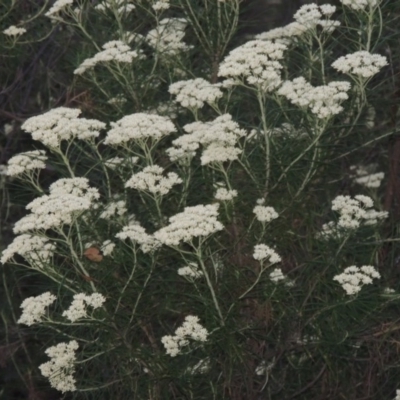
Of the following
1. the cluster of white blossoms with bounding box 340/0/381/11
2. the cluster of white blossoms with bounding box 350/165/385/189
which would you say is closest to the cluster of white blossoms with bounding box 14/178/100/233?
the cluster of white blossoms with bounding box 340/0/381/11

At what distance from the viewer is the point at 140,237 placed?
14.9 feet

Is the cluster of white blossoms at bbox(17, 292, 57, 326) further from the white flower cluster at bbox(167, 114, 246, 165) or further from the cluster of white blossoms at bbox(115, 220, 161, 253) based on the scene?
the white flower cluster at bbox(167, 114, 246, 165)

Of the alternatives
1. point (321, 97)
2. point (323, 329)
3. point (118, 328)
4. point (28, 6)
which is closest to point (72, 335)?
point (118, 328)

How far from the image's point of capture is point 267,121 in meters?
5.09

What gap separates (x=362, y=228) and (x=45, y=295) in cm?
154

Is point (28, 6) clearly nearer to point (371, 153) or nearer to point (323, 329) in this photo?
point (371, 153)

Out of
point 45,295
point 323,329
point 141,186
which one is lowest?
point 323,329

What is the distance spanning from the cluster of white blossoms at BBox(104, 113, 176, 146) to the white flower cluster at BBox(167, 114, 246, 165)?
0.53ft

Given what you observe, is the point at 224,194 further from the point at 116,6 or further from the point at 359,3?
the point at 116,6

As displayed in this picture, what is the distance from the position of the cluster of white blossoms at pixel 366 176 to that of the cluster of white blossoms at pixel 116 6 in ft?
5.33

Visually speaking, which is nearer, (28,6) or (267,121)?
(267,121)

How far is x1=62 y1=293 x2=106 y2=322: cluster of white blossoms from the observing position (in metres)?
4.39

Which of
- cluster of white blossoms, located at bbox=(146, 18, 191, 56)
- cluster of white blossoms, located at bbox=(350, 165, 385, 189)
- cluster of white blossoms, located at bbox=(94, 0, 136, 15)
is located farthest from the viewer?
cluster of white blossoms, located at bbox=(350, 165, 385, 189)

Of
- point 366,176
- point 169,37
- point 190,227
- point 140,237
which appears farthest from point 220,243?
point 366,176
